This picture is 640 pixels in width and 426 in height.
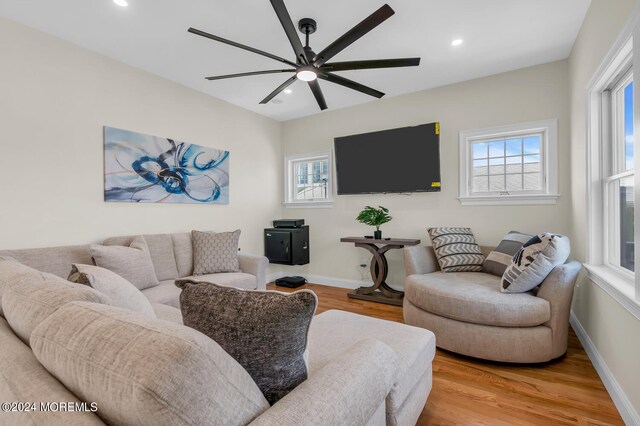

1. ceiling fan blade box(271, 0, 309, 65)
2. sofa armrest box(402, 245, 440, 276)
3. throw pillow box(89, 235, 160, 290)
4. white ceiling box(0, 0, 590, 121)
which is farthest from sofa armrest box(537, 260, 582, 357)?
throw pillow box(89, 235, 160, 290)

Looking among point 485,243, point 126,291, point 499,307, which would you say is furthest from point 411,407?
point 485,243

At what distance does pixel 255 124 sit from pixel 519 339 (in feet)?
13.4

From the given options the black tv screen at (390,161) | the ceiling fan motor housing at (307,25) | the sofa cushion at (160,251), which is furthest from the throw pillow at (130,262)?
the black tv screen at (390,161)

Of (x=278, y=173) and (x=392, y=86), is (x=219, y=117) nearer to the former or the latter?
(x=278, y=173)

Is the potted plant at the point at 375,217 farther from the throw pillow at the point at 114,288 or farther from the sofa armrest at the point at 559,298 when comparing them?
the throw pillow at the point at 114,288

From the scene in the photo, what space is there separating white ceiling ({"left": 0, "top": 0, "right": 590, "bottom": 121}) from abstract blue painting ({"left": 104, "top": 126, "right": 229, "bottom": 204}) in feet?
2.61

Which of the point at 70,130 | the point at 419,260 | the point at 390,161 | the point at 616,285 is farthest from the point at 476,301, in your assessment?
the point at 70,130

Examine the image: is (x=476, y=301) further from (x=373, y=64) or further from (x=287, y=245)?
(x=287, y=245)

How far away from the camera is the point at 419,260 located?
9.97ft

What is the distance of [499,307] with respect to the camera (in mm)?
2115

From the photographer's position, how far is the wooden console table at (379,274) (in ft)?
11.9

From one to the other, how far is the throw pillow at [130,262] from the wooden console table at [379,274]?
2273 millimetres

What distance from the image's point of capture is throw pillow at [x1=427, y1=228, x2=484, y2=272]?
297 cm

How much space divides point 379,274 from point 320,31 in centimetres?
272
